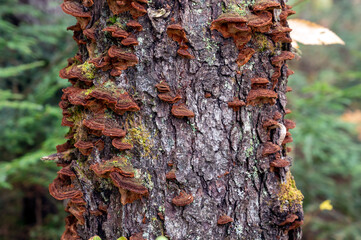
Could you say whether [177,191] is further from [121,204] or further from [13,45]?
[13,45]

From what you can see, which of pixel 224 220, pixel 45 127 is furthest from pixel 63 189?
pixel 45 127

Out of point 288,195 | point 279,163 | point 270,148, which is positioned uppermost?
point 270,148

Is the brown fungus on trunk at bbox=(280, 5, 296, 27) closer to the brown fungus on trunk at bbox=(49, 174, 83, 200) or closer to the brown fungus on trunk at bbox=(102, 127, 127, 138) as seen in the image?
the brown fungus on trunk at bbox=(102, 127, 127, 138)

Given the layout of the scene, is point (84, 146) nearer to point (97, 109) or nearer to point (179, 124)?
point (97, 109)

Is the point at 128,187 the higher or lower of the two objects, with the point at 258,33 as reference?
lower

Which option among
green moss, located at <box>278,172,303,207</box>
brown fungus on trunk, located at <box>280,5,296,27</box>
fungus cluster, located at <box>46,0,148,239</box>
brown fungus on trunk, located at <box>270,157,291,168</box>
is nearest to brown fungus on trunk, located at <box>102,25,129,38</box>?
fungus cluster, located at <box>46,0,148,239</box>

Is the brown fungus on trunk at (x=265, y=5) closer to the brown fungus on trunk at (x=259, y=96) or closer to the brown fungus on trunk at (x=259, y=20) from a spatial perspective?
the brown fungus on trunk at (x=259, y=20)

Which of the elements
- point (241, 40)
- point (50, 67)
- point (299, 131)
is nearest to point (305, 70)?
point (299, 131)
